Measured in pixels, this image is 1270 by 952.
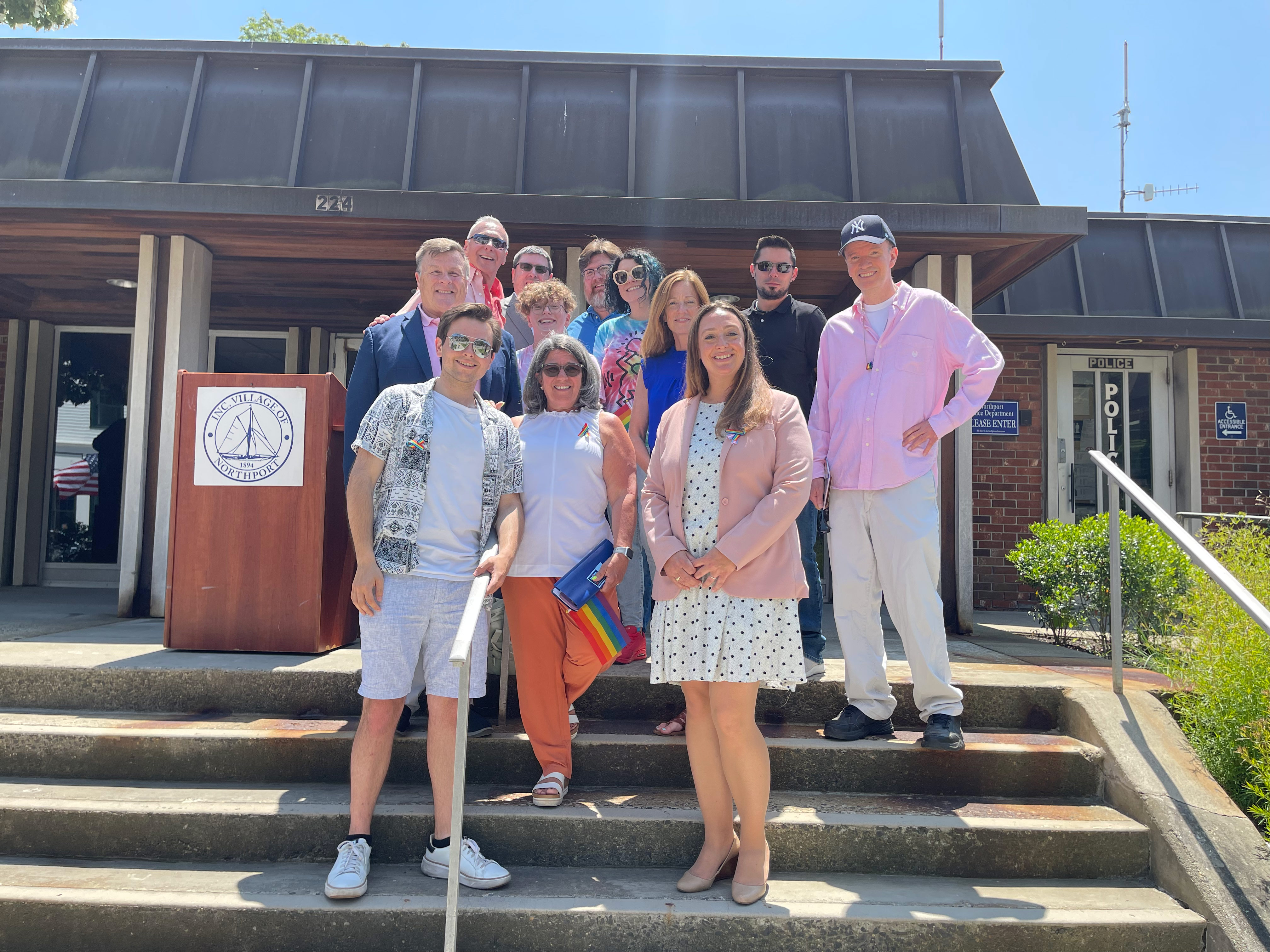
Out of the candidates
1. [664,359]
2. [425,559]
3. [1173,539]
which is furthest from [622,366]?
[1173,539]

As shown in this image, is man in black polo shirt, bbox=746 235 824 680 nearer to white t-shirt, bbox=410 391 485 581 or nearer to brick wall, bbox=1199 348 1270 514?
white t-shirt, bbox=410 391 485 581

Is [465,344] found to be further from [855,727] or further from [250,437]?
[855,727]

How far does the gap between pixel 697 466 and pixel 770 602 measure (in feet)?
1.63

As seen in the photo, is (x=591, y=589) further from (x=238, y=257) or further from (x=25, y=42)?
(x=25, y=42)

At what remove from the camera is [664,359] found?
132 inches

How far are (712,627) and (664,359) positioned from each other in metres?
1.21

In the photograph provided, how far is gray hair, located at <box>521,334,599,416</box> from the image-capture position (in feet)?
10.1

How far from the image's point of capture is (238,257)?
625 cm

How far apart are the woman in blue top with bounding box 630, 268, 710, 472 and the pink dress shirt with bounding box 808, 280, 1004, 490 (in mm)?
620

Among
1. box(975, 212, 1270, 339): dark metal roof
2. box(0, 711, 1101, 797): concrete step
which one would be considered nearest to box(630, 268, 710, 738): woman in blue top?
box(0, 711, 1101, 797): concrete step

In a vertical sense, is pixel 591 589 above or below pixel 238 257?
below

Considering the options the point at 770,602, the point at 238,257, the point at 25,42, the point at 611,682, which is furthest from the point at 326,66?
the point at 770,602

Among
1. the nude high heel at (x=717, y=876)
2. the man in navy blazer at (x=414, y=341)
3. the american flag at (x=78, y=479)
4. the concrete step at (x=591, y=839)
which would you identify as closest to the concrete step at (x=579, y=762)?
the concrete step at (x=591, y=839)

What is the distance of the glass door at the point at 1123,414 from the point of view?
8398 mm
